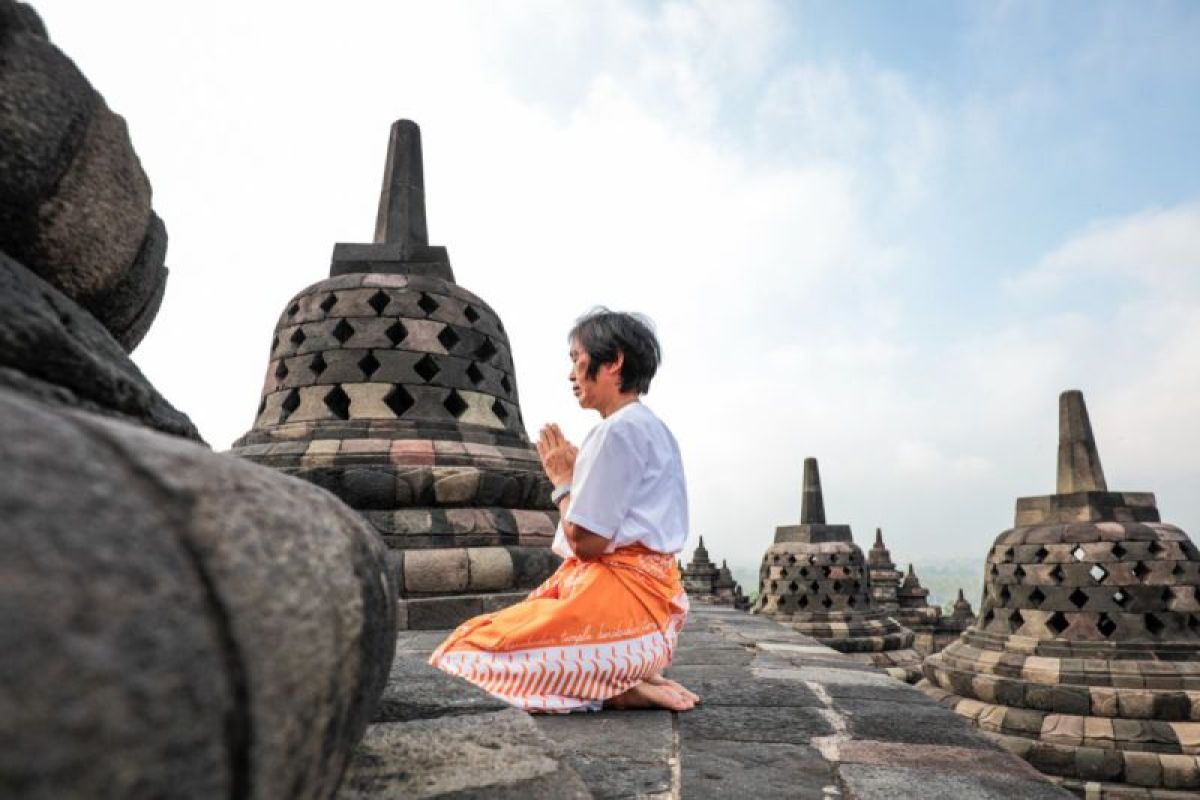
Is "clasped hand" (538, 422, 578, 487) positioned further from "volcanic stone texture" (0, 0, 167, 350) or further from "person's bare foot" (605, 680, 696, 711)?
"volcanic stone texture" (0, 0, 167, 350)

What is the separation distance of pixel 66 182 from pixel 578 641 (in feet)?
5.01

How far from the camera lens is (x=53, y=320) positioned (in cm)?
75

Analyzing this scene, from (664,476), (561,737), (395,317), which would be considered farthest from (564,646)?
(395,317)

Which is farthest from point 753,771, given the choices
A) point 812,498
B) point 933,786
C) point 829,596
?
point 812,498

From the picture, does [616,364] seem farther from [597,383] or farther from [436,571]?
[436,571]

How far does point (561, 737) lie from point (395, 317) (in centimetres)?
355

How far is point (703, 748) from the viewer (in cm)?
175

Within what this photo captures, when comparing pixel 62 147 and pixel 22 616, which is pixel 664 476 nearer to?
pixel 62 147

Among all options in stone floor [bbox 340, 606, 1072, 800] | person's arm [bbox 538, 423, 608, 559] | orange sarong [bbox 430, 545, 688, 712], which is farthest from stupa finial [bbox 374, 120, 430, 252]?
stone floor [bbox 340, 606, 1072, 800]

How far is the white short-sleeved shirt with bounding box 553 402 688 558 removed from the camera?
77.6 inches

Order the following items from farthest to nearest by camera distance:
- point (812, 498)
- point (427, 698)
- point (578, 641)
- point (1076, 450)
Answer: point (812, 498) → point (1076, 450) → point (578, 641) → point (427, 698)

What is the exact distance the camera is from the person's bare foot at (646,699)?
80.7 inches

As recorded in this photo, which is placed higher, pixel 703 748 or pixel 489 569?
pixel 489 569

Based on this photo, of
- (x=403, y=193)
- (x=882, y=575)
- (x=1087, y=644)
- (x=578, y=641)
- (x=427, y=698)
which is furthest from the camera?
(x=882, y=575)
